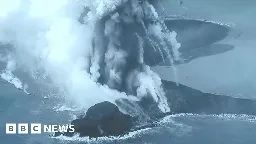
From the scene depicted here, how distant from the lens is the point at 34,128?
557 feet

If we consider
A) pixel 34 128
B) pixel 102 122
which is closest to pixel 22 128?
pixel 34 128

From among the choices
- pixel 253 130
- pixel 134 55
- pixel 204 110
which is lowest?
pixel 253 130

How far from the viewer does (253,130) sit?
6875 inches

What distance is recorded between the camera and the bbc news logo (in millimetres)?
165087

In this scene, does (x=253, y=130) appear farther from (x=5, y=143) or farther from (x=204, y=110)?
(x=5, y=143)

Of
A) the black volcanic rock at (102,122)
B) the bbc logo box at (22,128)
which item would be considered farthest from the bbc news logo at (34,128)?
the black volcanic rock at (102,122)

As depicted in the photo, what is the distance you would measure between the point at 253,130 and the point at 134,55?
5536 cm

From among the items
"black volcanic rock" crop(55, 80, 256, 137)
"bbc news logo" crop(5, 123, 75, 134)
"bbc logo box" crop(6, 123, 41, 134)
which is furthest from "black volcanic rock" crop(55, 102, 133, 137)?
"bbc logo box" crop(6, 123, 41, 134)

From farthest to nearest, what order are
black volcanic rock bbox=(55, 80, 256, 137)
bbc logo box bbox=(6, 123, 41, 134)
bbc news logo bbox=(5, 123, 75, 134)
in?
1. bbc logo box bbox=(6, 123, 41, 134)
2. bbc news logo bbox=(5, 123, 75, 134)
3. black volcanic rock bbox=(55, 80, 256, 137)

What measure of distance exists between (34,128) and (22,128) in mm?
5005

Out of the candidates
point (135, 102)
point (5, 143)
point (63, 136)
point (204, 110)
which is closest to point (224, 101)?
point (204, 110)

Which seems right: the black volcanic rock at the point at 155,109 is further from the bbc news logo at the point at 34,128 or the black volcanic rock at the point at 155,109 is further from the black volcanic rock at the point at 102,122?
the bbc news logo at the point at 34,128

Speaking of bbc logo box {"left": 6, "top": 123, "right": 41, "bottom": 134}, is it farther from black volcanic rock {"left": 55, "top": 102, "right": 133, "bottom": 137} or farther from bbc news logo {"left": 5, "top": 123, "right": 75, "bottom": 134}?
black volcanic rock {"left": 55, "top": 102, "right": 133, "bottom": 137}

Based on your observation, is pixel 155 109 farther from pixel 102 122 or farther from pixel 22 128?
pixel 22 128
